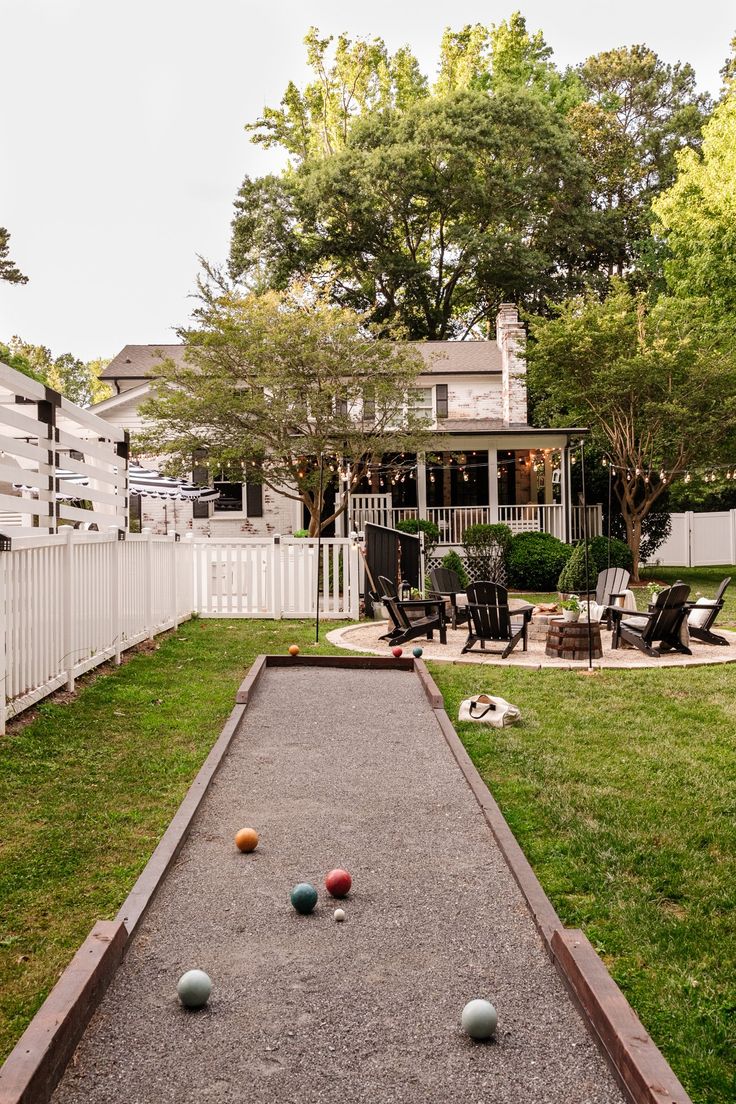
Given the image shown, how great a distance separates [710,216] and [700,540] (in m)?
10.7

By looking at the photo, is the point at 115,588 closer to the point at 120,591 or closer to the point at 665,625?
the point at 120,591

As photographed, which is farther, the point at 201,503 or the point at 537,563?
the point at 201,503

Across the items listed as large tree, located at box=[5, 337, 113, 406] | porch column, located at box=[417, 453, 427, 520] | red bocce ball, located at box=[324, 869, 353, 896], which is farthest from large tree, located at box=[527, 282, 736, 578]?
large tree, located at box=[5, 337, 113, 406]

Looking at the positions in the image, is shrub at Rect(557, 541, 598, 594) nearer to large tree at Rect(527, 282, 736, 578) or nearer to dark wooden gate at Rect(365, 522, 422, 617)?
dark wooden gate at Rect(365, 522, 422, 617)

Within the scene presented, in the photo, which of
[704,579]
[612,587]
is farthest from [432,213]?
[612,587]

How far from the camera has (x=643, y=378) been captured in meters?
21.4

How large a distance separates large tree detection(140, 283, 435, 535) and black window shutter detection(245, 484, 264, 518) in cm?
372

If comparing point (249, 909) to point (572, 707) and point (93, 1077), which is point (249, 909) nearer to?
point (93, 1077)

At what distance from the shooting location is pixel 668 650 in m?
11.4

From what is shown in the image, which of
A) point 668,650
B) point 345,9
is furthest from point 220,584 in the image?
point 345,9

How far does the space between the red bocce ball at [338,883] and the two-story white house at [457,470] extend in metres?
19.0

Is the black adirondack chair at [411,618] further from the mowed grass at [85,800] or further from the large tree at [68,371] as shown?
the large tree at [68,371]

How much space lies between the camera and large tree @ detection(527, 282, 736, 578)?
70.4ft

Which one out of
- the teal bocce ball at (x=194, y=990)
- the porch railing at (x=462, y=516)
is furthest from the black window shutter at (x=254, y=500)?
the teal bocce ball at (x=194, y=990)
